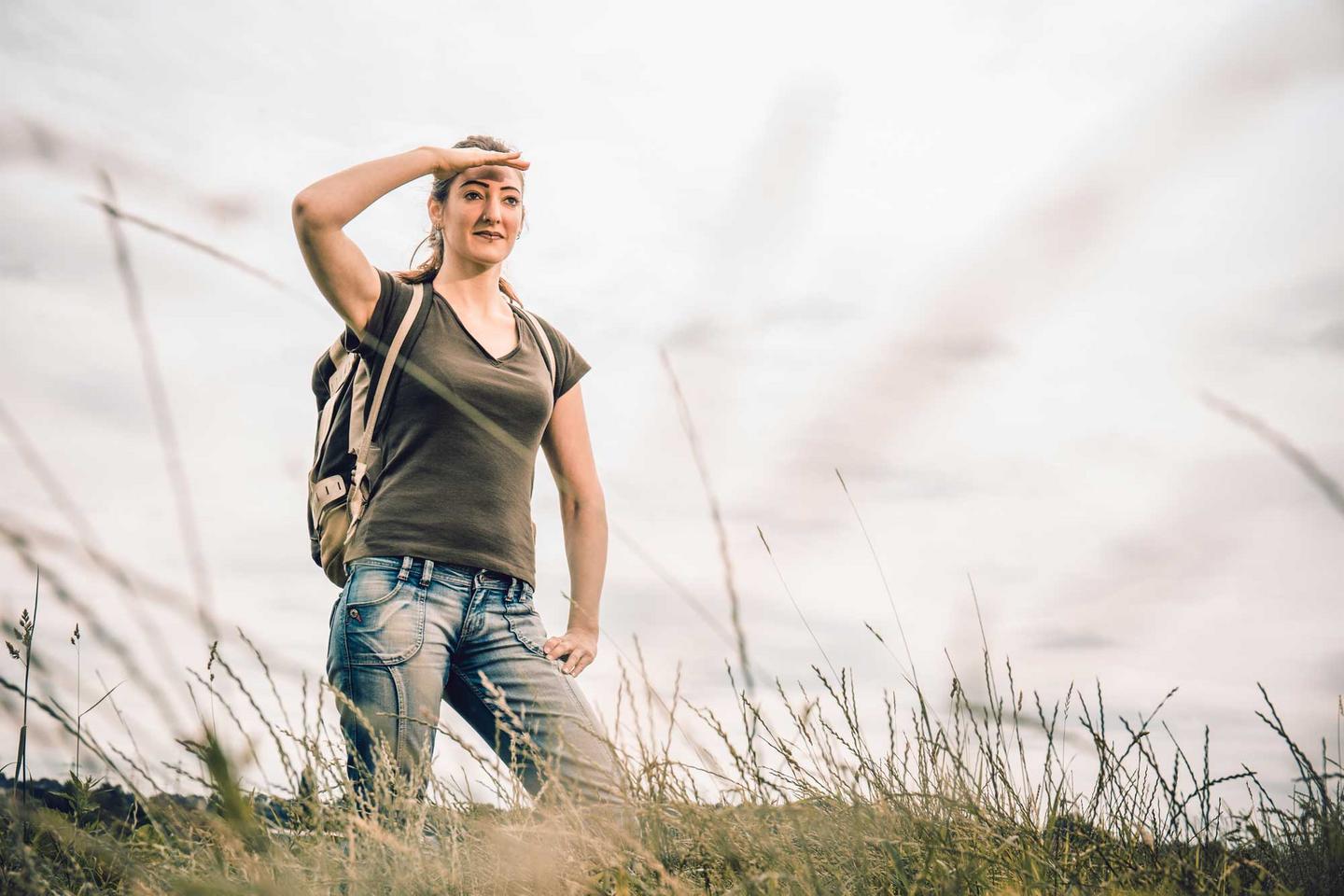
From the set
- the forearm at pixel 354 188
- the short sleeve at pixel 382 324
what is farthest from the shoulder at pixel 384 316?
the forearm at pixel 354 188

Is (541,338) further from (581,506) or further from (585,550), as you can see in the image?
(585,550)

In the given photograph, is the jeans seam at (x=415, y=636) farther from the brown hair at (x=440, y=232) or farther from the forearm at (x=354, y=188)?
the brown hair at (x=440, y=232)

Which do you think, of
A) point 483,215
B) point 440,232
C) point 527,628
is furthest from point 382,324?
point 527,628

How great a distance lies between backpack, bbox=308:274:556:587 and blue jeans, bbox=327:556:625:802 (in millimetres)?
191

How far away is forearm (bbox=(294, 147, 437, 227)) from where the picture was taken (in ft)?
8.84

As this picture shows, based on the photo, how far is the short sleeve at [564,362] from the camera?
3.49 m

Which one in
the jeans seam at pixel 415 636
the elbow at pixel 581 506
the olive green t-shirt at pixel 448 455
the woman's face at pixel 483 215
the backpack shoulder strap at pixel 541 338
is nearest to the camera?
the jeans seam at pixel 415 636

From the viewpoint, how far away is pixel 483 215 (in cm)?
326

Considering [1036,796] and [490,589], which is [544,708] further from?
[1036,796]

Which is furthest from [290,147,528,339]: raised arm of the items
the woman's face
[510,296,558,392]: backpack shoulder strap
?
[510,296,558,392]: backpack shoulder strap

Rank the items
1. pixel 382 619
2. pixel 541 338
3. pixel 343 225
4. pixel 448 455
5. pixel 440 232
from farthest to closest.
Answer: pixel 440 232 < pixel 541 338 < pixel 448 455 < pixel 343 225 < pixel 382 619

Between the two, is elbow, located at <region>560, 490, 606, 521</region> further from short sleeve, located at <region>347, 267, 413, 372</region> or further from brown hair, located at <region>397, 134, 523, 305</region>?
short sleeve, located at <region>347, 267, 413, 372</region>

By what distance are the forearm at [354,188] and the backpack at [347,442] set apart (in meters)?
0.35

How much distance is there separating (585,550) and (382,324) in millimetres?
1066
